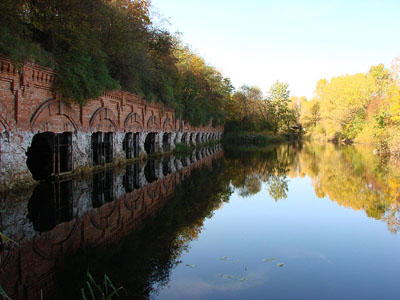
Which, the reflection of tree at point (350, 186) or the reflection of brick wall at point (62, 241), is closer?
the reflection of brick wall at point (62, 241)

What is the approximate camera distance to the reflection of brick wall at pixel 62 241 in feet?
15.2

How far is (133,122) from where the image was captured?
21.2 meters

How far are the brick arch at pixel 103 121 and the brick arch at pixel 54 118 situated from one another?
57.6 inches

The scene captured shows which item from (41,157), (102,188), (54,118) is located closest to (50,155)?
(41,157)

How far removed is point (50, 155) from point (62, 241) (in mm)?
8195

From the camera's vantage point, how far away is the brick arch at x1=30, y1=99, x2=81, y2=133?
11.8 meters

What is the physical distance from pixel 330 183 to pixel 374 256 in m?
9.47

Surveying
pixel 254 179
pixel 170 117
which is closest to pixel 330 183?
pixel 254 179

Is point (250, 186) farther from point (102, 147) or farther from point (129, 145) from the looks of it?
point (129, 145)

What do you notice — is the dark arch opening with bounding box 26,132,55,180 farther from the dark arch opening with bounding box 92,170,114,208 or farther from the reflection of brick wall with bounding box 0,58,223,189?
the dark arch opening with bounding box 92,170,114,208

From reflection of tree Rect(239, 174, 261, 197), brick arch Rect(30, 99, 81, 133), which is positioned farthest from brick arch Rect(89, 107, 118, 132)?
reflection of tree Rect(239, 174, 261, 197)

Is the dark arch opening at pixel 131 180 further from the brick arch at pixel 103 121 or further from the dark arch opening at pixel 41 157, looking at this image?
the dark arch opening at pixel 41 157

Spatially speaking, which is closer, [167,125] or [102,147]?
[102,147]

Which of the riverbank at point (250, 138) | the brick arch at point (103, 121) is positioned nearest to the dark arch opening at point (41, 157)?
the brick arch at point (103, 121)
